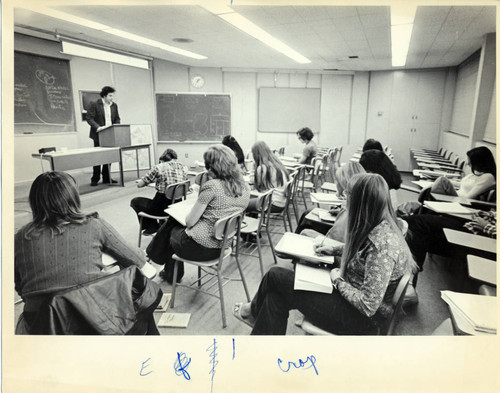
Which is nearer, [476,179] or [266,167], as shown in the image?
[476,179]

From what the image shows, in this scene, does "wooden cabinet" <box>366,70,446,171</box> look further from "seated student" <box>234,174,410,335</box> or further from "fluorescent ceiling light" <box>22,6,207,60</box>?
"seated student" <box>234,174,410,335</box>

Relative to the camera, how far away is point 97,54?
552cm

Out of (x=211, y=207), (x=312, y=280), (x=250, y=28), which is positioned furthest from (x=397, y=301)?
(x=250, y=28)

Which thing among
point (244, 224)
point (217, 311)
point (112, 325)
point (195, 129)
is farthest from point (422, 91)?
point (112, 325)

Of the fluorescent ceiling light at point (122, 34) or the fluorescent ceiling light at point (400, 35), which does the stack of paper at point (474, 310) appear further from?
the fluorescent ceiling light at point (122, 34)

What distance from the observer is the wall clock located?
859 centimetres

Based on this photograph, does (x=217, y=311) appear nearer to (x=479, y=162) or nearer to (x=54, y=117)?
(x=479, y=162)

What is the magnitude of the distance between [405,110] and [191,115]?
5.42 metres

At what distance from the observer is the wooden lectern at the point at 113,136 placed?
5.08 m

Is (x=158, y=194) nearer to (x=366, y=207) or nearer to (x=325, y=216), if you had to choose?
(x=325, y=216)

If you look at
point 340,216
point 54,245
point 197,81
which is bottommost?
point 340,216

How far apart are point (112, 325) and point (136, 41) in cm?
529

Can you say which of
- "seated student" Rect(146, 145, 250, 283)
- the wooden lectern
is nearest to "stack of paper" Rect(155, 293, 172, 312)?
"seated student" Rect(146, 145, 250, 283)
